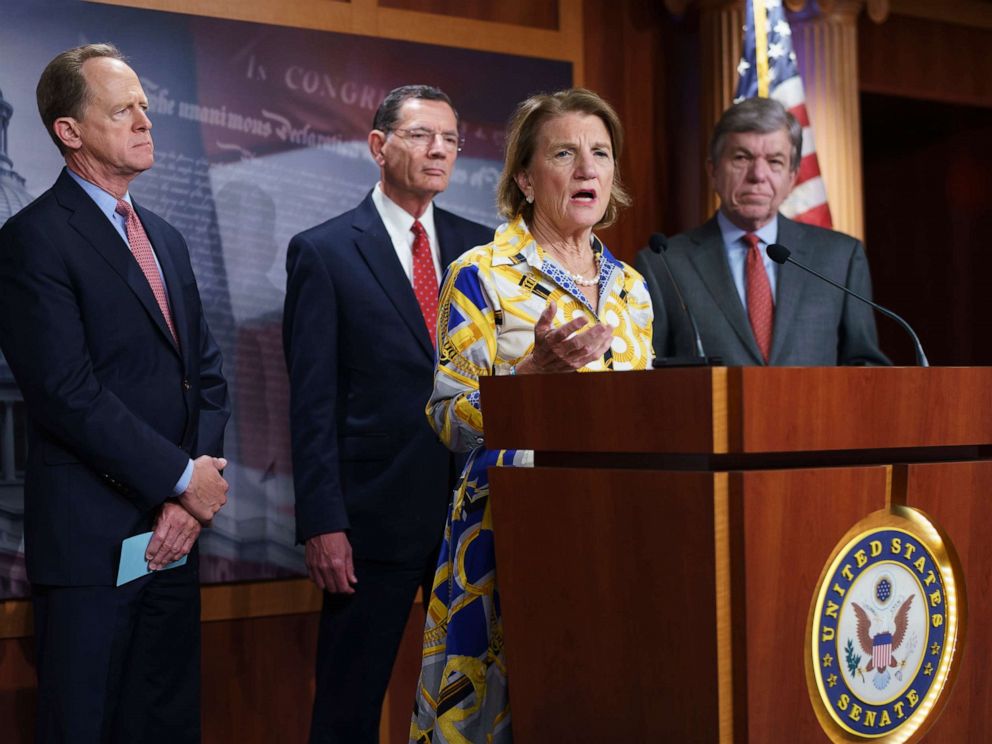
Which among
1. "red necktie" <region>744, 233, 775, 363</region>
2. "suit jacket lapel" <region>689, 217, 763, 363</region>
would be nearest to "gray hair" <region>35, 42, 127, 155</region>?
"suit jacket lapel" <region>689, 217, 763, 363</region>

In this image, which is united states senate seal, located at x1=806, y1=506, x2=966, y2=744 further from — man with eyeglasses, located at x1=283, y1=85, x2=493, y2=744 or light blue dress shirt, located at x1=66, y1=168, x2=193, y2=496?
light blue dress shirt, located at x1=66, y1=168, x2=193, y2=496

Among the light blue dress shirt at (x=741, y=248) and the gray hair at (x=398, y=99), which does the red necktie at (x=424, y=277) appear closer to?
the gray hair at (x=398, y=99)

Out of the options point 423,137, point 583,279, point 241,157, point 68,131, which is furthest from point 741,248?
point 68,131

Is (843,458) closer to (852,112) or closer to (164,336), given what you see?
(164,336)

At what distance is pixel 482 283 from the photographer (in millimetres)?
2352

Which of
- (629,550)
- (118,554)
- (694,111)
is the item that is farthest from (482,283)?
(694,111)

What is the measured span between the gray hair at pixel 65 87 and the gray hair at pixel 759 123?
5.24 feet

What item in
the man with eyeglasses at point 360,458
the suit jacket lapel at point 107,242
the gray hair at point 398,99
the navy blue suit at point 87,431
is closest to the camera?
the navy blue suit at point 87,431

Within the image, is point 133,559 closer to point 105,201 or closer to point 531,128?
point 105,201

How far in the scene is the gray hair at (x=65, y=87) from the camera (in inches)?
120

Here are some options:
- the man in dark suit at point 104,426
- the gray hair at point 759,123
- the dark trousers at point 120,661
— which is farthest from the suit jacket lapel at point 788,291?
the dark trousers at point 120,661

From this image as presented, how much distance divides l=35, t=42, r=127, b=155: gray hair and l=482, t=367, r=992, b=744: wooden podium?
149 centimetres

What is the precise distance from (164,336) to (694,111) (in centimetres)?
237

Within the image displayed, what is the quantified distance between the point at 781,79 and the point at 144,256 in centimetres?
215
